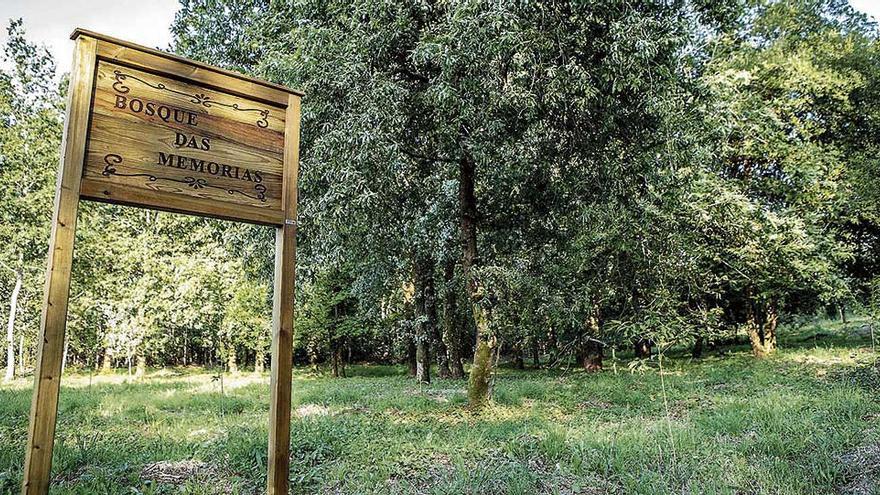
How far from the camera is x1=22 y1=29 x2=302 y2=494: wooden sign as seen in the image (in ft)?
7.03

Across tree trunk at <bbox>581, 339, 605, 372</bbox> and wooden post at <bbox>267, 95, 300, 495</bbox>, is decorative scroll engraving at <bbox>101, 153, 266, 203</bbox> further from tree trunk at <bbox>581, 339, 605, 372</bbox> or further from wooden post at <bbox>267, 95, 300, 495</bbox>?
tree trunk at <bbox>581, 339, 605, 372</bbox>

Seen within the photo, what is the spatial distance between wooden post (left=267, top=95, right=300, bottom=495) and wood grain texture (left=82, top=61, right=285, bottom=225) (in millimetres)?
60

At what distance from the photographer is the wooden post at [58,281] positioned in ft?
6.74

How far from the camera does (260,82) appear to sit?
2.88 meters

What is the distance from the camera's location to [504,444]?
16.3ft

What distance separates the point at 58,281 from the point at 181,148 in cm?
85

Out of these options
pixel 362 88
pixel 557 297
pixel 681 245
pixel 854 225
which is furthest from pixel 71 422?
pixel 854 225

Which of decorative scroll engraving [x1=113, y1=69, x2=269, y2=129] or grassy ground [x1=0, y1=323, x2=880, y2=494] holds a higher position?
decorative scroll engraving [x1=113, y1=69, x2=269, y2=129]

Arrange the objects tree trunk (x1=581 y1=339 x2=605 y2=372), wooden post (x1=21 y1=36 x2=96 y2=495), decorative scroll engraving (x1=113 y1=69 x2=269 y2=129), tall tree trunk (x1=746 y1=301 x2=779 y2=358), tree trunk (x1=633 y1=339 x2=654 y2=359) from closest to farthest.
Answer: wooden post (x1=21 y1=36 x2=96 y2=495) → decorative scroll engraving (x1=113 y1=69 x2=269 y2=129) → tree trunk (x1=633 y1=339 x2=654 y2=359) → tall tree trunk (x1=746 y1=301 x2=779 y2=358) → tree trunk (x1=581 y1=339 x2=605 y2=372)

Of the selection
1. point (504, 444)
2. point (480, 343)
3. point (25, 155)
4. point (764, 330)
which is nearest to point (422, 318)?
point (480, 343)

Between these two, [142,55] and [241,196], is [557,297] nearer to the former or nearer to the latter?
[241,196]

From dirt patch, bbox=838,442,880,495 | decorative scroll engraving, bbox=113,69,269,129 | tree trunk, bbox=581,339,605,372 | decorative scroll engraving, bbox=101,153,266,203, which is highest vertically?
decorative scroll engraving, bbox=113,69,269,129

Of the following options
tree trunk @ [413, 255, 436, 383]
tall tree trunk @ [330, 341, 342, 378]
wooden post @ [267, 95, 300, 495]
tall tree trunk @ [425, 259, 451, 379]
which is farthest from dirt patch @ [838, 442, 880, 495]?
tall tree trunk @ [330, 341, 342, 378]

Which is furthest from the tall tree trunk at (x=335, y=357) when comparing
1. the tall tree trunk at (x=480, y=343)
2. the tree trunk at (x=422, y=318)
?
the tall tree trunk at (x=480, y=343)
